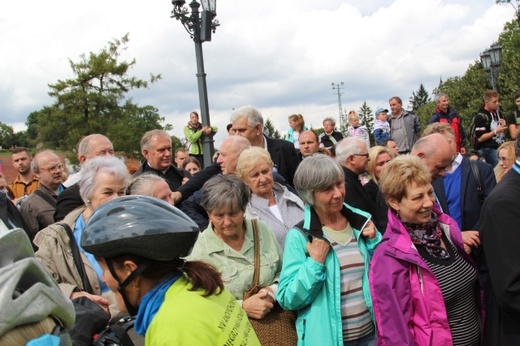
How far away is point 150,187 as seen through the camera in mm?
3932

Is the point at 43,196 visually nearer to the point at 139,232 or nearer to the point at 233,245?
the point at 233,245

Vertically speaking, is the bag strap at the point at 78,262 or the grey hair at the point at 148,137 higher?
the grey hair at the point at 148,137

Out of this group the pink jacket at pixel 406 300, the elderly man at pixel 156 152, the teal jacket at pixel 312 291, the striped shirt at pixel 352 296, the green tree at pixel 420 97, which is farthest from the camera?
the green tree at pixel 420 97

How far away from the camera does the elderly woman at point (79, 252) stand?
3.28 meters

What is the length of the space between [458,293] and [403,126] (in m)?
8.56

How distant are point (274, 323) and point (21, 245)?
216 centimetres

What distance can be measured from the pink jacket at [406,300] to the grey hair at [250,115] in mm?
2742

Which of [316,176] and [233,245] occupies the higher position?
[316,176]

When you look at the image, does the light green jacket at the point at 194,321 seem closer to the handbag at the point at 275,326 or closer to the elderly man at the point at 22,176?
the handbag at the point at 275,326

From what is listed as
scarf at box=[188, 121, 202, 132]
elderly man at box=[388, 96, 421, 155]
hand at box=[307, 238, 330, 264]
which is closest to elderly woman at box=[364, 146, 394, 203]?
hand at box=[307, 238, 330, 264]

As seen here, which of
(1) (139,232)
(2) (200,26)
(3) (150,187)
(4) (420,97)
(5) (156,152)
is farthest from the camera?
(4) (420,97)

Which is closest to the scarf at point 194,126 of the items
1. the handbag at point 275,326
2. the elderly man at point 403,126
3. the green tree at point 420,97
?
the elderly man at point 403,126

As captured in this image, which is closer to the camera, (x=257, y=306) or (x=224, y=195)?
(x=257, y=306)

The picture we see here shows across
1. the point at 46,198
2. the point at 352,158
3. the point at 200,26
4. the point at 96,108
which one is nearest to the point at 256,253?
the point at 352,158
